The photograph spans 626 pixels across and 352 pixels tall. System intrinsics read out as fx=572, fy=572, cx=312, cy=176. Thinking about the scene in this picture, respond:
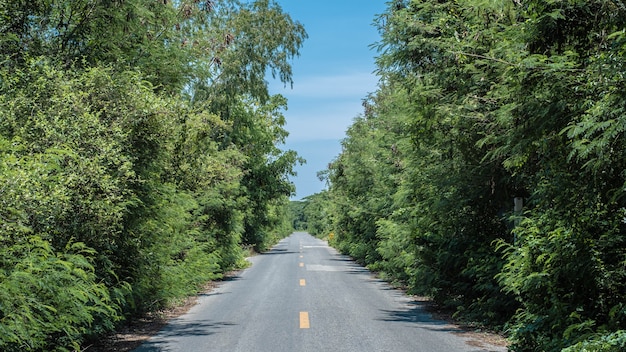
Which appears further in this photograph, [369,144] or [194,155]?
[369,144]

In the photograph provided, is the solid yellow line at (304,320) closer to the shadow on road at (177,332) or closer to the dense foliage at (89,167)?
the shadow on road at (177,332)

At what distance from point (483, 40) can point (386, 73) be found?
3.67 meters

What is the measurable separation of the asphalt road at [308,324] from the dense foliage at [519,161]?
1199mm

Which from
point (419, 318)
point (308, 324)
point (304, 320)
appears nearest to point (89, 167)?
point (308, 324)

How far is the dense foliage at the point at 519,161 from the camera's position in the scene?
6387 mm

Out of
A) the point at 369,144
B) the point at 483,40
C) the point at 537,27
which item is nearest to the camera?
the point at 537,27

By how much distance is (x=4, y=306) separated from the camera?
18.5 ft

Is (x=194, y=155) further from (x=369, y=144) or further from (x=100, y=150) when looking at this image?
(x=369, y=144)

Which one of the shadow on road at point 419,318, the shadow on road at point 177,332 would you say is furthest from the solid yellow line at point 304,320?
the shadow on road at point 419,318

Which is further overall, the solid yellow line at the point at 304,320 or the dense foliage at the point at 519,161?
the solid yellow line at the point at 304,320

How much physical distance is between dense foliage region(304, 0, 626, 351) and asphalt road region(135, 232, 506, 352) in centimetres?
120

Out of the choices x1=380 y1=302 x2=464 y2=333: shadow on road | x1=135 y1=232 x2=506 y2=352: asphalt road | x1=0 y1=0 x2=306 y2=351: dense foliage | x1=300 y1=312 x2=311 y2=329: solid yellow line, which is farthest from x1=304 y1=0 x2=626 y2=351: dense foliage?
x1=0 y1=0 x2=306 y2=351: dense foliage

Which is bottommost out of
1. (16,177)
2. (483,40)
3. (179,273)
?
(179,273)

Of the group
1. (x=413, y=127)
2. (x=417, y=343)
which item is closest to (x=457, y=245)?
(x=413, y=127)
